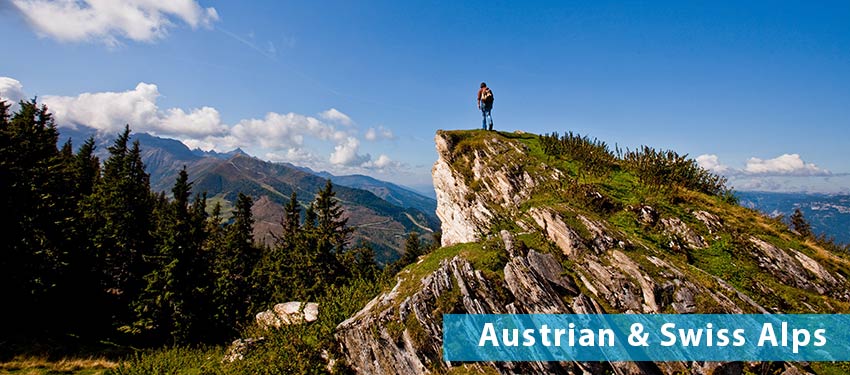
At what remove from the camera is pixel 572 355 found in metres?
14.0

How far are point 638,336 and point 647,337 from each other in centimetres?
31

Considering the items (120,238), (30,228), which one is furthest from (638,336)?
(120,238)

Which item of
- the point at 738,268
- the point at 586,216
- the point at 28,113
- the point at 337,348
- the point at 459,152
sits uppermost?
the point at 28,113

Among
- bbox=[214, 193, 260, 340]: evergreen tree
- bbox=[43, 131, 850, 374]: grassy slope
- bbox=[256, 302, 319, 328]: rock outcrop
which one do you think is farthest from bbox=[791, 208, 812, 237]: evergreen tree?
bbox=[214, 193, 260, 340]: evergreen tree

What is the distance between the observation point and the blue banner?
12609 millimetres

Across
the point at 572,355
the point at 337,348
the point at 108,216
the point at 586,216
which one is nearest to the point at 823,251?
the point at 586,216

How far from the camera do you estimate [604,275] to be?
15461 millimetres

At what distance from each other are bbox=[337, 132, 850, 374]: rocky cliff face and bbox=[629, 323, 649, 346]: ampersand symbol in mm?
737

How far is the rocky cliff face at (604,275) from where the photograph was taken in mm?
14133

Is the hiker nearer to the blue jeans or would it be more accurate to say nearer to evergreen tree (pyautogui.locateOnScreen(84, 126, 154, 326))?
the blue jeans

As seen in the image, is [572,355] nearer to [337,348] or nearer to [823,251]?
[337,348]

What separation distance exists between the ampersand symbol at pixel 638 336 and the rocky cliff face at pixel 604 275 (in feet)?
2.42

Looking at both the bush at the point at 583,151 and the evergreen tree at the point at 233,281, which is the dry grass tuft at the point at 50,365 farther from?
the bush at the point at 583,151

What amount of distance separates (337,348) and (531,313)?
9.28m
